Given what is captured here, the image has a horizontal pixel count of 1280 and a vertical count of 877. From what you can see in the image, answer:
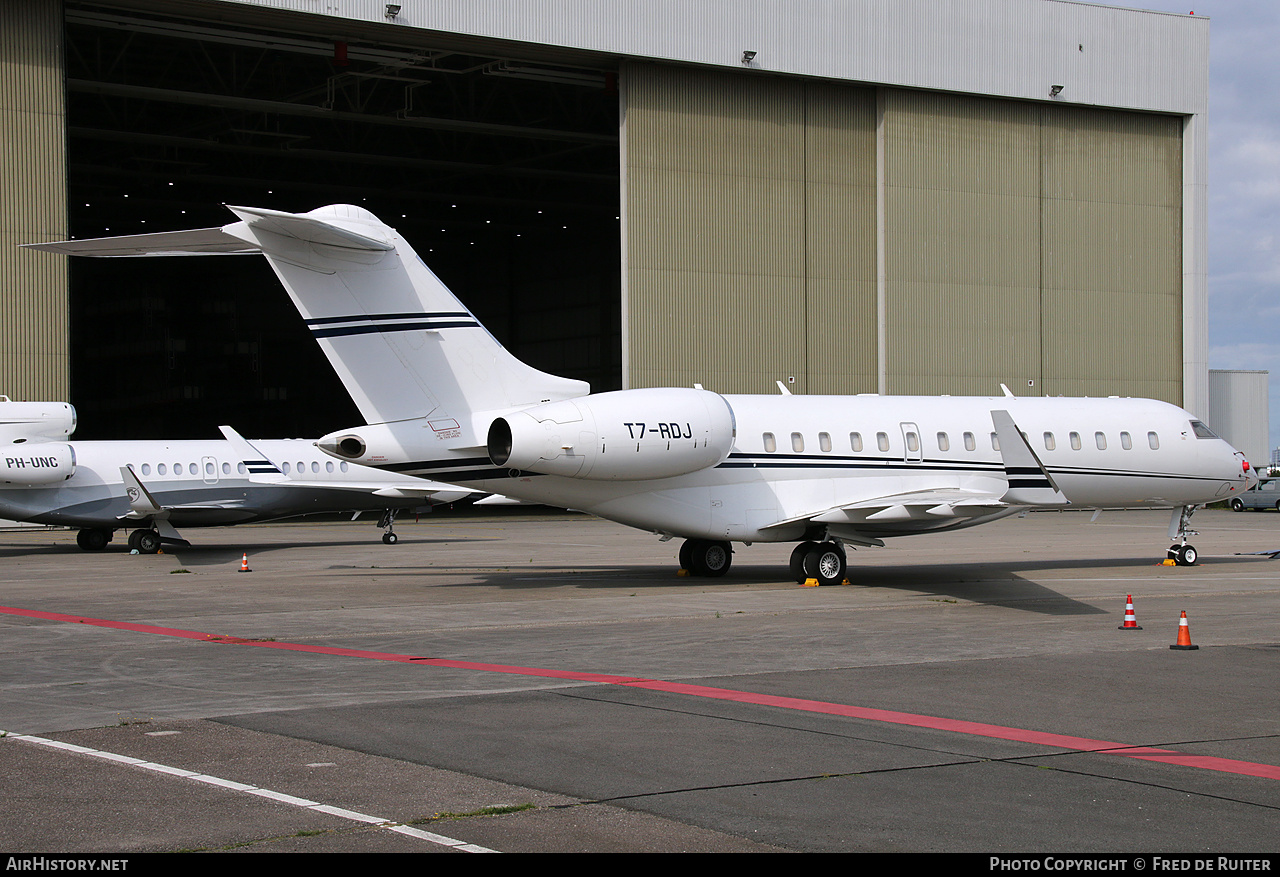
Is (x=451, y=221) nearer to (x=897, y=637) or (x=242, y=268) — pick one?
(x=242, y=268)

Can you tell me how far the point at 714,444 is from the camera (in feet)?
60.8

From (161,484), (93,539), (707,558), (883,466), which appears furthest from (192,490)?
(883,466)

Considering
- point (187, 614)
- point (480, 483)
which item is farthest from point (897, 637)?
point (187, 614)

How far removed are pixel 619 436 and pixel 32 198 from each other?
2457 centimetres

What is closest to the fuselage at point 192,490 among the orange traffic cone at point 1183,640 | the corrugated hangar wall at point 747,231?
the corrugated hangar wall at point 747,231

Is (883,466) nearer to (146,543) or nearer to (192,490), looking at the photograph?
(192,490)

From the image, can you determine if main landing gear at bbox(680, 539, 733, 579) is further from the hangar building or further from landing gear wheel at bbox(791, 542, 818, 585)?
the hangar building

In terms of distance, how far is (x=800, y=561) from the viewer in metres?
19.7

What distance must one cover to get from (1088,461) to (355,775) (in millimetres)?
17298

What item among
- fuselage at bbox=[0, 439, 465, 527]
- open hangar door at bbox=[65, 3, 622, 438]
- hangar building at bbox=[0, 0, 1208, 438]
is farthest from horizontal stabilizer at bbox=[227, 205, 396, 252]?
open hangar door at bbox=[65, 3, 622, 438]

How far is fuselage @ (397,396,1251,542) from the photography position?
18750 mm

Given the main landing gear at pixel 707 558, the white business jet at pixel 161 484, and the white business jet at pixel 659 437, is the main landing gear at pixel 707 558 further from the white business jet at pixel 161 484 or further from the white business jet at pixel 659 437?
the white business jet at pixel 161 484

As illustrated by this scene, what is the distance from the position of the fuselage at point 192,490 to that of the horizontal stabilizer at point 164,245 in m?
14.5

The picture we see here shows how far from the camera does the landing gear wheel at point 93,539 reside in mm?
31133
